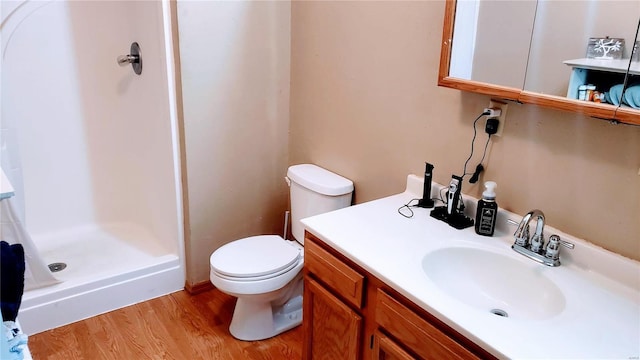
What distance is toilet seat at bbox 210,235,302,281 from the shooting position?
6.36 feet

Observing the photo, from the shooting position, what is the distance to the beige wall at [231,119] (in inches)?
84.4

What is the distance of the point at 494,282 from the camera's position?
4.69 ft

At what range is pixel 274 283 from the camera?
1.97 m

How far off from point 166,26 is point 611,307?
6.35ft

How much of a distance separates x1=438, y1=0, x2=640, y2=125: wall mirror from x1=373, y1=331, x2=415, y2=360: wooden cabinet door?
0.78 metres

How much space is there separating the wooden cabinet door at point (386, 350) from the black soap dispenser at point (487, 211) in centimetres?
47

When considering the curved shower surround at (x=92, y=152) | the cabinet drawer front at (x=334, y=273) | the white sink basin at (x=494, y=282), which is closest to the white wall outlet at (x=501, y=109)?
the white sink basin at (x=494, y=282)

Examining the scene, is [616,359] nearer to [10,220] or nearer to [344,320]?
[344,320]

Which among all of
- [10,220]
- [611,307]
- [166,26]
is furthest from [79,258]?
[611,307]

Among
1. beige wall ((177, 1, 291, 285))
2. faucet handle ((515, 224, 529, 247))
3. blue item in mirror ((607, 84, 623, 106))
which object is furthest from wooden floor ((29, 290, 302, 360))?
blue item in mirror ((607, 84, 623, 106))

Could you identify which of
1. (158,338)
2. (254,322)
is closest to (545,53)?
(254,322)

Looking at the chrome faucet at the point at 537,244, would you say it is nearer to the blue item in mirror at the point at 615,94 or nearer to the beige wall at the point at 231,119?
the blue item in mirror at the point at 615,94

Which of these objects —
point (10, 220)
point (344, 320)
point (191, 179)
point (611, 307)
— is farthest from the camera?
point (191, 179)

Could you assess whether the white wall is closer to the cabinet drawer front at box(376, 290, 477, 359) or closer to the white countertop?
the white countertop
